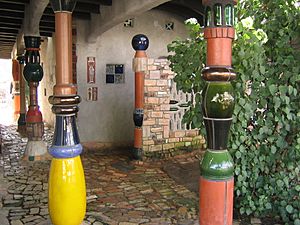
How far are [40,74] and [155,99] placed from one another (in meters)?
2.09

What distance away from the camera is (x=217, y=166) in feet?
5.40

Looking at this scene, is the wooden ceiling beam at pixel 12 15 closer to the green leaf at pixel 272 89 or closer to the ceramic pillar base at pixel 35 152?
the ceramic pillar base at pixel 35 152

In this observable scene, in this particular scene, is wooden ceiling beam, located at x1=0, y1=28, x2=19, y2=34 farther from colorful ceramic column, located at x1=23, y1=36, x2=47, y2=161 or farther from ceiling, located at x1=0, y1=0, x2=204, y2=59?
colorful ceramic column, located at x1=23, y1=36, x2=47, y2=161

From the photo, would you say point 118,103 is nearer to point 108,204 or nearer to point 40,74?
point 40,74

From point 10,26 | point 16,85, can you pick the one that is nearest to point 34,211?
point 10,26

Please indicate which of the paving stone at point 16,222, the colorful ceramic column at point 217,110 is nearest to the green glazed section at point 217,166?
the colorful ceramic column at point 217,110

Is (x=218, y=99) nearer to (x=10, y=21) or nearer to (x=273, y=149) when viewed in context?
(x=273, y=149)

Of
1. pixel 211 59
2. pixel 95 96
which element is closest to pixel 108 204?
pixel 211 59

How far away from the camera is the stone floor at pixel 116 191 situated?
10.6 ft

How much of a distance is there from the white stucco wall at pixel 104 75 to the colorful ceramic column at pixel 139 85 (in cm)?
110

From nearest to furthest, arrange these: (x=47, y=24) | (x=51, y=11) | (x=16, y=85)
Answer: (x=51, y=11) < (x=47, y=24) < (x=16, y=85)

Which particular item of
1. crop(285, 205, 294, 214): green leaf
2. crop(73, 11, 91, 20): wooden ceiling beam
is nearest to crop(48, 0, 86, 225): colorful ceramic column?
crop(285, 205, 294, 214): green leaf

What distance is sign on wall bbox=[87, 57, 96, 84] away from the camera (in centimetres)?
620

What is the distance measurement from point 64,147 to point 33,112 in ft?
12.6
